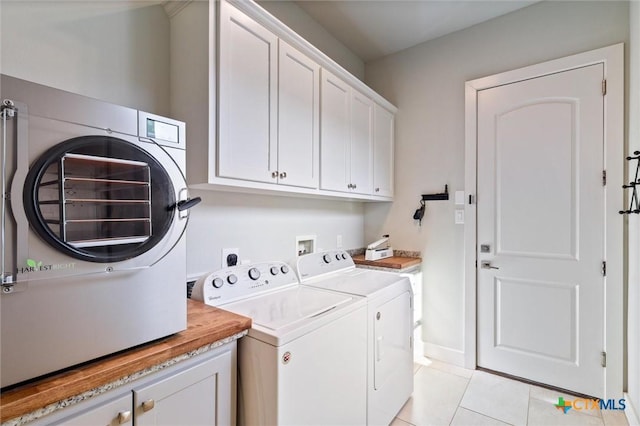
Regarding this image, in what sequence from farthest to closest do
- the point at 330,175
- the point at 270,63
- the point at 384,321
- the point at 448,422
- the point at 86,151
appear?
the point at 330,175, the point at 448,422, the point at 384,321, the point at 270,63, the point at 86,151

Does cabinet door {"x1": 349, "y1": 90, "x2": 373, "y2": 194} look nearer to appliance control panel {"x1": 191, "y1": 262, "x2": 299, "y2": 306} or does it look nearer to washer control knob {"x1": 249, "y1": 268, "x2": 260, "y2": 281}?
appliance control panel {"x1": 191, "y1": 262, "x2": 299, "y2": 306}

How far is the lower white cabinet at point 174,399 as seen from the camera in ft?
2.50

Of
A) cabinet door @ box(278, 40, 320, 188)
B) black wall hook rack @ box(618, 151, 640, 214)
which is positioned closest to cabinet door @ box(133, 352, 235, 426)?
cabinet door @ box(278, 40, 320, 188)

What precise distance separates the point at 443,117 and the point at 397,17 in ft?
2.95

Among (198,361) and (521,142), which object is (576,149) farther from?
(198,361)

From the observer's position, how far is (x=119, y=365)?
783mm

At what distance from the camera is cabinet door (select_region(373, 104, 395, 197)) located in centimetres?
257

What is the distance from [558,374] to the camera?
83.4 inches

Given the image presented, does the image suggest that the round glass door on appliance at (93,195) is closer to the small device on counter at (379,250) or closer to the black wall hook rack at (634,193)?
the small device on counter at (379,250)

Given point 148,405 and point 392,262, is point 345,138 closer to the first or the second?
point 392,262

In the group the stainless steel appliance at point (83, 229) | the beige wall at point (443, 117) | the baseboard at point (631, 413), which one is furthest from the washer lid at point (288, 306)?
the baseboard at point (631, 413)

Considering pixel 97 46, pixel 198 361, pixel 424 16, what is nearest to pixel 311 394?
pixel 198 361

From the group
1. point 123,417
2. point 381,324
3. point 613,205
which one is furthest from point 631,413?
point 123,417

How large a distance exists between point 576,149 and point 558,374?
5.32ft
